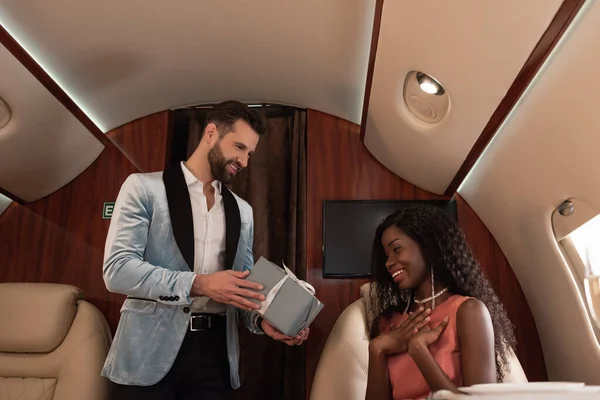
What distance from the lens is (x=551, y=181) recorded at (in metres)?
1.76

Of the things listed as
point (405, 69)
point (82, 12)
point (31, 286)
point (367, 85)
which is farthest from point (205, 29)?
point (31, 286)

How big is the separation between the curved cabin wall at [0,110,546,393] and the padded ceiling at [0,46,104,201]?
0.32ft

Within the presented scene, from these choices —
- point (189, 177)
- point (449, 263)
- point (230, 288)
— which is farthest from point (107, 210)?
point (449, 263)

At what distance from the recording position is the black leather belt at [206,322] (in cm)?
152

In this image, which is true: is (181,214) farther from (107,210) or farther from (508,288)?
(508,288)

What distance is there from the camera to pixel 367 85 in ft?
6.95

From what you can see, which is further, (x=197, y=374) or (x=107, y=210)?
(x=107, y=210)

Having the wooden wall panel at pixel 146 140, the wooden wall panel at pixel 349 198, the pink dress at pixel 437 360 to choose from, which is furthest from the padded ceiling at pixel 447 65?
the wooden wall panel at pixel 146 140

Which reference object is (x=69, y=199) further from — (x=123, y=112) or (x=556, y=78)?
(x=556, y=78)

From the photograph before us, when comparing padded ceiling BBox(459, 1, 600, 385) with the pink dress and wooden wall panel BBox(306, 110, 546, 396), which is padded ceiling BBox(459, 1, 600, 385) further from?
the pink dress

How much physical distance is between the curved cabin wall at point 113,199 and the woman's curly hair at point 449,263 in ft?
2.29

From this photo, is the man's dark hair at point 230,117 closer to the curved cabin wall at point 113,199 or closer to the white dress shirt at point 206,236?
the white dress shirt at point 206,236

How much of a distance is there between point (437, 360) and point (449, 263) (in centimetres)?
33

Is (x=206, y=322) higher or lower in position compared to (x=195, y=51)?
lower
